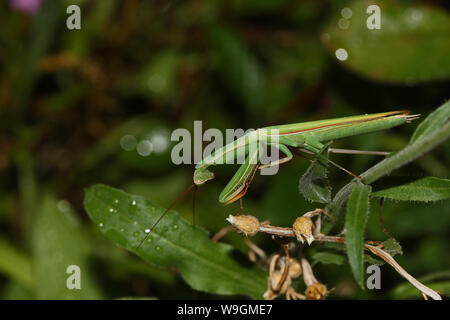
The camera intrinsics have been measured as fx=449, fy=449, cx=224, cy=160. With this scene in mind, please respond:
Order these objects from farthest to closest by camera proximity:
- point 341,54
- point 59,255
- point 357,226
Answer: point 341,54
point 59,255
point 357,226

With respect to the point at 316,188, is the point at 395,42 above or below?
above

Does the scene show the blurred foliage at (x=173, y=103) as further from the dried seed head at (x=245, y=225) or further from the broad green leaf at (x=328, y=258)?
the dried seed head at (x=245, y=225)

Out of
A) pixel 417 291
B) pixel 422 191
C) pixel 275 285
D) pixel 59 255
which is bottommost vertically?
pixel 417 291

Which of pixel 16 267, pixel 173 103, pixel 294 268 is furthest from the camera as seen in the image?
pixel 173 103

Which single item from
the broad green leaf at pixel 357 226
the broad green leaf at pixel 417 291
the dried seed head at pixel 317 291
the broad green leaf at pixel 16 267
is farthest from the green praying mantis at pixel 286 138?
the broad green leaf at pixel 16 267

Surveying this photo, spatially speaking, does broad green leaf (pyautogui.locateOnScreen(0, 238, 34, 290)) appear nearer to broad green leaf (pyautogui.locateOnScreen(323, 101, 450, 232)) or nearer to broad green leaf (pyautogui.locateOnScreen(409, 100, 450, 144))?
broad green leaf (pyautogui.locateOnScreen(323, 101, 450, 232))

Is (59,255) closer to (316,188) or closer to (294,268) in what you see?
(294,268)

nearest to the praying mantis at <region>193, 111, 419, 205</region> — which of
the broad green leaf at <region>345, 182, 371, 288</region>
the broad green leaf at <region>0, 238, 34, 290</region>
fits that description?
the broad green leaf at <region>345, 182, 371, 288</region>

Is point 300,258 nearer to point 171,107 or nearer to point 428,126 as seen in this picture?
point 428,126

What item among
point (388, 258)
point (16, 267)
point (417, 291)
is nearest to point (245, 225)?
point (388, 258)
